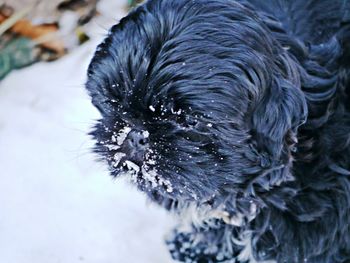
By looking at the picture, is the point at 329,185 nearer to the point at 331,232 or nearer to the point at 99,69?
the point at 331,232

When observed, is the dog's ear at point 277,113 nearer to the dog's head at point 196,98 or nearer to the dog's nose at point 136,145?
the dog's head at point 196,98

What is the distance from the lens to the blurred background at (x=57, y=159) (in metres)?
2.58

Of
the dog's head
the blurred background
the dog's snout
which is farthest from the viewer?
the blurred background

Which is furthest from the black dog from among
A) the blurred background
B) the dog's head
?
the blurred background

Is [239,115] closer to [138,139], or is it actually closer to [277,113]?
[277,113]

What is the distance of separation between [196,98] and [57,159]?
1.31 m

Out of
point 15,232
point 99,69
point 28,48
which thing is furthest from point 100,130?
point 28,48

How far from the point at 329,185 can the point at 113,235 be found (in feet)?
3.12

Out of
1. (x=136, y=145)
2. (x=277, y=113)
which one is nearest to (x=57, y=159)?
(x=136, y=145)

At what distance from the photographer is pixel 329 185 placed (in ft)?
6.71

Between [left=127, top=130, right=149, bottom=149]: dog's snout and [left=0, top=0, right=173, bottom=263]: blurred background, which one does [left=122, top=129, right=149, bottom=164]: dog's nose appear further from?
[left=0, top=0, right=173, bottom=263]: blurred background

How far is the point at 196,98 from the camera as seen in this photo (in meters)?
1.61

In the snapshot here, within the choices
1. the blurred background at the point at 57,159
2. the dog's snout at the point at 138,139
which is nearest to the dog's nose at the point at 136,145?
the dog's snout at the point at 138,139

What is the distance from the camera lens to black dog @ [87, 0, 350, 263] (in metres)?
1.63
